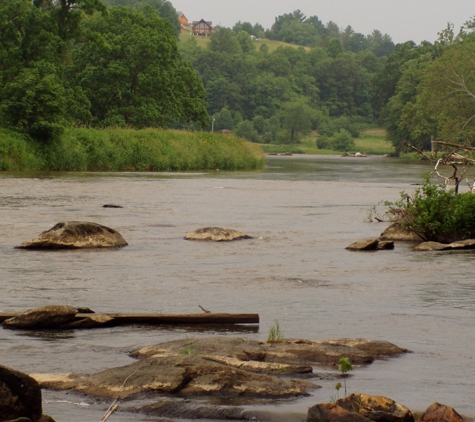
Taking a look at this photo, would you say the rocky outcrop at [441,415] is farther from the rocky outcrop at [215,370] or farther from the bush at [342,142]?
A: the bush at [342,142]

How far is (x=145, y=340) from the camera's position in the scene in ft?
30.1

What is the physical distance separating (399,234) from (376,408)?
14089 mm

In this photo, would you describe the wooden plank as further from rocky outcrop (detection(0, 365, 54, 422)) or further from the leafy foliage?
rocky outcrop (detection(0, 365, 54, 422))

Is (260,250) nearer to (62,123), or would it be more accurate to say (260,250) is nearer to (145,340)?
(145,340)

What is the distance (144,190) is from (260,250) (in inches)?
712

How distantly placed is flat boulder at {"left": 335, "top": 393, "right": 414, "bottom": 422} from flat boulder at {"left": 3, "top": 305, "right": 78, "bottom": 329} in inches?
161

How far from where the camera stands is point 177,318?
9984mm

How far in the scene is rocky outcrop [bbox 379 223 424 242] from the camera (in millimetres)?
19922

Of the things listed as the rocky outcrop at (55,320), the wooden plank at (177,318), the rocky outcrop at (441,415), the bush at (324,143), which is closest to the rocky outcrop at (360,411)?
the rocky outcrop at (441,415)

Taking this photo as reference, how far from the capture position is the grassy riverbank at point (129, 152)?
48000mm

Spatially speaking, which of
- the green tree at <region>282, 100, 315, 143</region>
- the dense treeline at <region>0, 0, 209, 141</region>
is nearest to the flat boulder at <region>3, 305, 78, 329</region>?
the dense treeline at <region>0, 0, 209, 141</region>

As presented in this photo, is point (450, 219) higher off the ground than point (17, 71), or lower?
lower

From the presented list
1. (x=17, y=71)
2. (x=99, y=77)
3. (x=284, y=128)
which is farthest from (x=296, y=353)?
(x=284, y=128)

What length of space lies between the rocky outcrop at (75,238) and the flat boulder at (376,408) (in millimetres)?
11323
